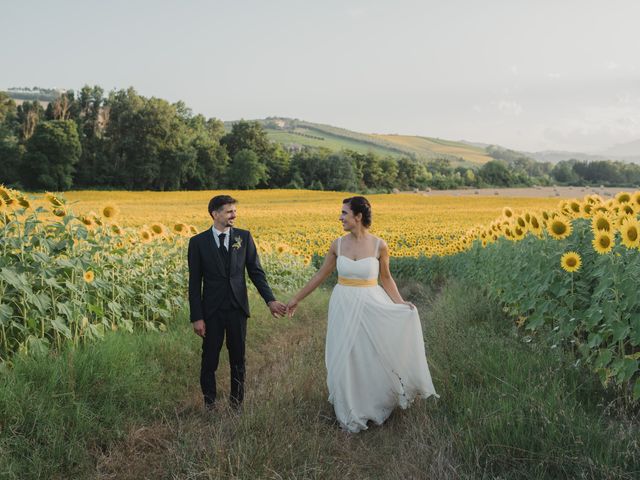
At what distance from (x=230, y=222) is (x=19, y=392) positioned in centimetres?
202

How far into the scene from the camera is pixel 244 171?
56969mm

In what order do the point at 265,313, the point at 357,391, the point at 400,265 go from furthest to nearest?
the point at 400,265 < the point at 265,313 < the point at 357,391

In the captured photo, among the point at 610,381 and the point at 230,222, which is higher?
the point at 230,222

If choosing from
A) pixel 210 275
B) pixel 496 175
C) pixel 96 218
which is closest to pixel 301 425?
pixel 210 275

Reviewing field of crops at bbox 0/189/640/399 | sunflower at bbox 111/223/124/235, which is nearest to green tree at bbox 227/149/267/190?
field of crops at bbox 0/189/640/399

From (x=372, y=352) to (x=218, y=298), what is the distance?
137 centimetres

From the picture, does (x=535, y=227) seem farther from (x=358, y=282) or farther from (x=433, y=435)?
(x=433, y=435)

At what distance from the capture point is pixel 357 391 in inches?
185

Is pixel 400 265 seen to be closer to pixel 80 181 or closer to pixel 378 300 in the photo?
pixel 378 300

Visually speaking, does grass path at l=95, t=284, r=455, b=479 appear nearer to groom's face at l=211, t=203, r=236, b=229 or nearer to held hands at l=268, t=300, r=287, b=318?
held hands at l=268, t=300, r=287, b=318

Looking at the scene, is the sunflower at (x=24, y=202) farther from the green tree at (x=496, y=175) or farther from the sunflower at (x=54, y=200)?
the green tree at (x=496, y=175)

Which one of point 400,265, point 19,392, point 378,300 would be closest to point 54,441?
point 19,392

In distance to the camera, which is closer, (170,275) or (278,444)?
(278,444)

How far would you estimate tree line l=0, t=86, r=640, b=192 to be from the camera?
50.1 meters
